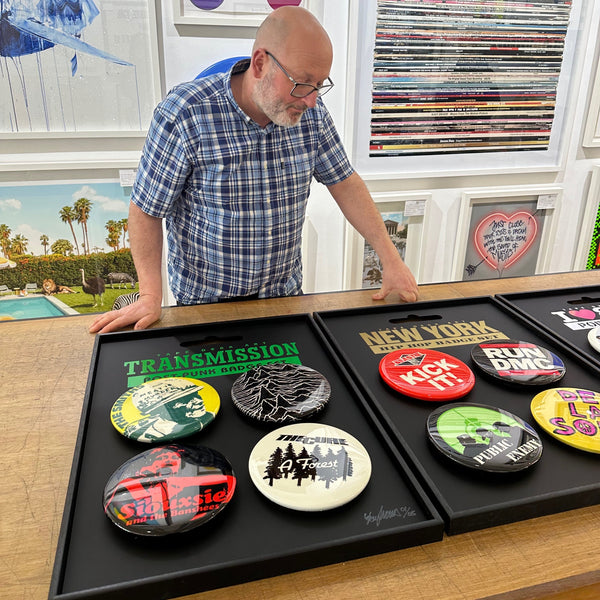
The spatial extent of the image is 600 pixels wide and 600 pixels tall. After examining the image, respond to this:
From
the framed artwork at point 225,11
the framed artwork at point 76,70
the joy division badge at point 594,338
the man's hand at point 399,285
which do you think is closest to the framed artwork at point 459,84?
the framed artwork at point 225,11

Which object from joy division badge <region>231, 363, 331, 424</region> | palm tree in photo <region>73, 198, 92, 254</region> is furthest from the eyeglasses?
palm tree in photo <region>73, 198, 92, 254</region>

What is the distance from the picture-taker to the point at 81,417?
3.02 feet

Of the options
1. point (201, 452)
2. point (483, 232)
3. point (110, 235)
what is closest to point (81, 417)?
point (201, 452)

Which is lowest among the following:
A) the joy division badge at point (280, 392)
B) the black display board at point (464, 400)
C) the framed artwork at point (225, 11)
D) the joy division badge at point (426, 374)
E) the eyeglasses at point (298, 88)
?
the black display board at point (464, 400)

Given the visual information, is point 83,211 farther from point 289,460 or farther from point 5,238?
point 289,460

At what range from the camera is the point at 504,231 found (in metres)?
3.15

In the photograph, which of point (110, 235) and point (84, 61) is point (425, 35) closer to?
point (84, 61)

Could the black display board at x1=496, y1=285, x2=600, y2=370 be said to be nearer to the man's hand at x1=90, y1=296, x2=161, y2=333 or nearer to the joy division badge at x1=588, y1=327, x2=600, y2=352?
the joy division badge at x1=588, y1=327, x2=600, y2=352

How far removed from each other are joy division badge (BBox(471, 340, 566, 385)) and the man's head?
2.63 ft

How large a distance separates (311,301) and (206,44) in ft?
4.93

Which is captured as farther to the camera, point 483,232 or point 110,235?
point 483,232

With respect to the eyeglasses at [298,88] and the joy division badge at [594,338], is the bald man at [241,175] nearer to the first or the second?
the eyeglasses at [298,88]

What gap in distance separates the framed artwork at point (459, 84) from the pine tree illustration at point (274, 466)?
2133mm

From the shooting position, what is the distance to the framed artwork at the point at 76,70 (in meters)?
2.17
